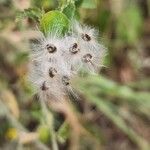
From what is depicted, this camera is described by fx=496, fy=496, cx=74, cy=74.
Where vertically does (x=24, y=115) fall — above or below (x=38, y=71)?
below

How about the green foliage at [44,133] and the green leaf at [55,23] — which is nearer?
the green leaf at [55,23]

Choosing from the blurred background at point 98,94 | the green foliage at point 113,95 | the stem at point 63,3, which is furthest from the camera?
the green foliage at point 113,95

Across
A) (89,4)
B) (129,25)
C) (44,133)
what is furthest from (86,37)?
(129,25)

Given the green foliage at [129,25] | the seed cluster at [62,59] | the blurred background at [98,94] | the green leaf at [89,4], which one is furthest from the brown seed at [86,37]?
the green foliage at [129,25]

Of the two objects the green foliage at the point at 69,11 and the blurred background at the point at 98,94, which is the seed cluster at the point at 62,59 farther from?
the blurred background at the point at 98,94

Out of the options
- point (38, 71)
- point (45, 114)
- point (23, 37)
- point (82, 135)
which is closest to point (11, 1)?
point (23, 37)

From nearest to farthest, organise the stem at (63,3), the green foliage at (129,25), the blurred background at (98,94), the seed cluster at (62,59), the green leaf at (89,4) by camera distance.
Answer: the seed cluster at (62,59) → the stem at (63,3) → the green leaf at (89,4) → the blurred background at (98,94) → the green foliage at (129,25)

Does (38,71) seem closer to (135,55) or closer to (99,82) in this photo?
(99,82)
